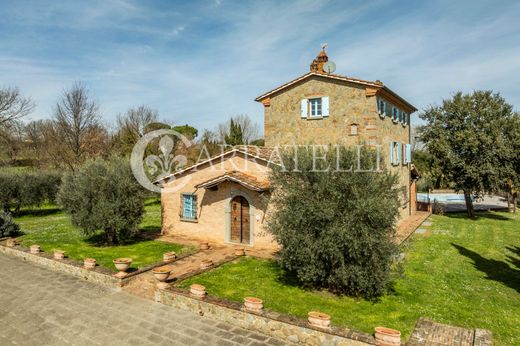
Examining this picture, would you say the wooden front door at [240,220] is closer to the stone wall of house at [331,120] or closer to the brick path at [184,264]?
the brick path at [184,264]

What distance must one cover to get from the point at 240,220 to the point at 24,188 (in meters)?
21.1

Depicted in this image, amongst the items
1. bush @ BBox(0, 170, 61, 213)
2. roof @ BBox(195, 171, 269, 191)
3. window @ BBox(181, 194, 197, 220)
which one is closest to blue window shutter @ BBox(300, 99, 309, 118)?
roof @ BBox(195, 171, 269, 191)

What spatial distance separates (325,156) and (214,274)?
5978 mm

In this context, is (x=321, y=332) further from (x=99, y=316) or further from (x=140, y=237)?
(x=140, y=237)

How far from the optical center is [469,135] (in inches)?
934

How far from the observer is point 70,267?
507 inches

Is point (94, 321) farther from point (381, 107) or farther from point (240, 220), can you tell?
point (381, 107)

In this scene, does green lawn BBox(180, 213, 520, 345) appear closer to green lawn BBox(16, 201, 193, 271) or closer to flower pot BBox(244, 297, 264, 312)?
flower pot BBox(244, 297, 264, 312)

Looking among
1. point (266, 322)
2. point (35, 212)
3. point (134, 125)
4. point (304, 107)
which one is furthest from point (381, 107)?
point (134, 125)

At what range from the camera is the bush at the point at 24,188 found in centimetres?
2597

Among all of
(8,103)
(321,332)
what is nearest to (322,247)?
(321,332)

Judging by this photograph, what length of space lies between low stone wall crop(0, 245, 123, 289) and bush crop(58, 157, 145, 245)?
7.50 feet

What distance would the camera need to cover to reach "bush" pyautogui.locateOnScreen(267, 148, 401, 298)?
946cm

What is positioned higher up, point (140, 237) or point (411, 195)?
point (411, 195)
